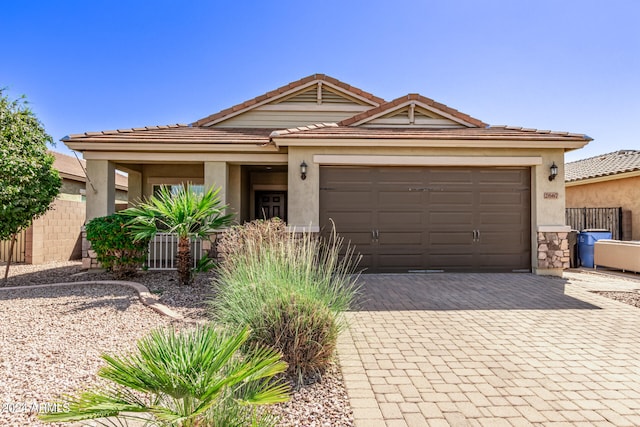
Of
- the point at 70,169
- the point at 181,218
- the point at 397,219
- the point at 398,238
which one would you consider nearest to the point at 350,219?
the point at 397,219

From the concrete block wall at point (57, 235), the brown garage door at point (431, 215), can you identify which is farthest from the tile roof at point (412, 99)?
the concrete block wall at point (57, 235)

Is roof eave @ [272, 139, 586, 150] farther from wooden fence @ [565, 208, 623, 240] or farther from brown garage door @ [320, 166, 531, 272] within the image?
wooden fence @ [565, 208, 623, 240]

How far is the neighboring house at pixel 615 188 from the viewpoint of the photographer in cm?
1279

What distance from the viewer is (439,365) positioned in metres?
3.67

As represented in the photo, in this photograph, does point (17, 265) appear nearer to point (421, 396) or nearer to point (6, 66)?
point (6, 66)

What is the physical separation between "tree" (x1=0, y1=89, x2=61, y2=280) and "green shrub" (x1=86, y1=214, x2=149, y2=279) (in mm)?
1323

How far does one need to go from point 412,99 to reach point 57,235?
13352 mm

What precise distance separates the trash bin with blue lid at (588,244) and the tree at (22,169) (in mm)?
16290

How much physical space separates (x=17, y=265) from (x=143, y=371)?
42.2 feet

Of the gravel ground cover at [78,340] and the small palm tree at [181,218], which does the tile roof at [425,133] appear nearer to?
the small palm tree at [181,218]

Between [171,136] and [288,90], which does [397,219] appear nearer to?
[288,90]

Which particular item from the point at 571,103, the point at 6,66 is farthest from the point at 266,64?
the point at 571,103

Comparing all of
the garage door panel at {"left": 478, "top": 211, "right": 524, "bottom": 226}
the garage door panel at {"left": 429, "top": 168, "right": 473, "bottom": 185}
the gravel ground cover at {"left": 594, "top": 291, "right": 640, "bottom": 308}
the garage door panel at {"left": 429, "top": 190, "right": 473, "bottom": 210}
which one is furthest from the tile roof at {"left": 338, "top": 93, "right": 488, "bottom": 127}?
the gravel ground cover at {"left": 594, "top": 291, "right": 640, "bottom": 308}

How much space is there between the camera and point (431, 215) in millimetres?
8883
